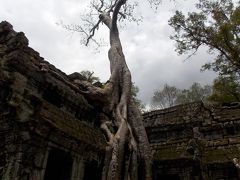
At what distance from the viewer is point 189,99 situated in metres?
19.9

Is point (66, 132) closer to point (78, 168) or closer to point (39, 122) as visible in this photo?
point (39, 122)

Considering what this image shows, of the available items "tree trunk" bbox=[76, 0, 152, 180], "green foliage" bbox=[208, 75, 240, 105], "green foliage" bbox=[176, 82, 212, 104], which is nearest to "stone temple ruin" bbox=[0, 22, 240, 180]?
"tree trunk" bbox=[76, 0, 152, 180]

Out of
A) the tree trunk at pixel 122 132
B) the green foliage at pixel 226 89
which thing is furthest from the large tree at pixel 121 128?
the green foliage at pixel 226 89

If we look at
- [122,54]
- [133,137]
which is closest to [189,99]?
[122,54]

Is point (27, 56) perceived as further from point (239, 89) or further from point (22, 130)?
point (239, 89)

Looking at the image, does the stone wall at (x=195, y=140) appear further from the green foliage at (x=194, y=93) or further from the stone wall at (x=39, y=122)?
the green foliage at (x=194, y=93)

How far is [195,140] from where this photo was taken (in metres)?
7.21

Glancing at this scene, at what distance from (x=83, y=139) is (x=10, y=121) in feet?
5.29

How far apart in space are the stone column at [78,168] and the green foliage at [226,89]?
10.1 m

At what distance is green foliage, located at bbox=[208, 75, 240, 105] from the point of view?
549 inches

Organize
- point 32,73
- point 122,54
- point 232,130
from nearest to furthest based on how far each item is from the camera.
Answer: point 32,73
point 232,130
point 122,54

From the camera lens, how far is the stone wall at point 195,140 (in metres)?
6.73

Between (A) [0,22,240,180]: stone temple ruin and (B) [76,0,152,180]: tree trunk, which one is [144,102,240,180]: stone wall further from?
(B) [76,0,152,180]: tree trunk

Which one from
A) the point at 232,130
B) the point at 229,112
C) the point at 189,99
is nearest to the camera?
the point at 232,130
